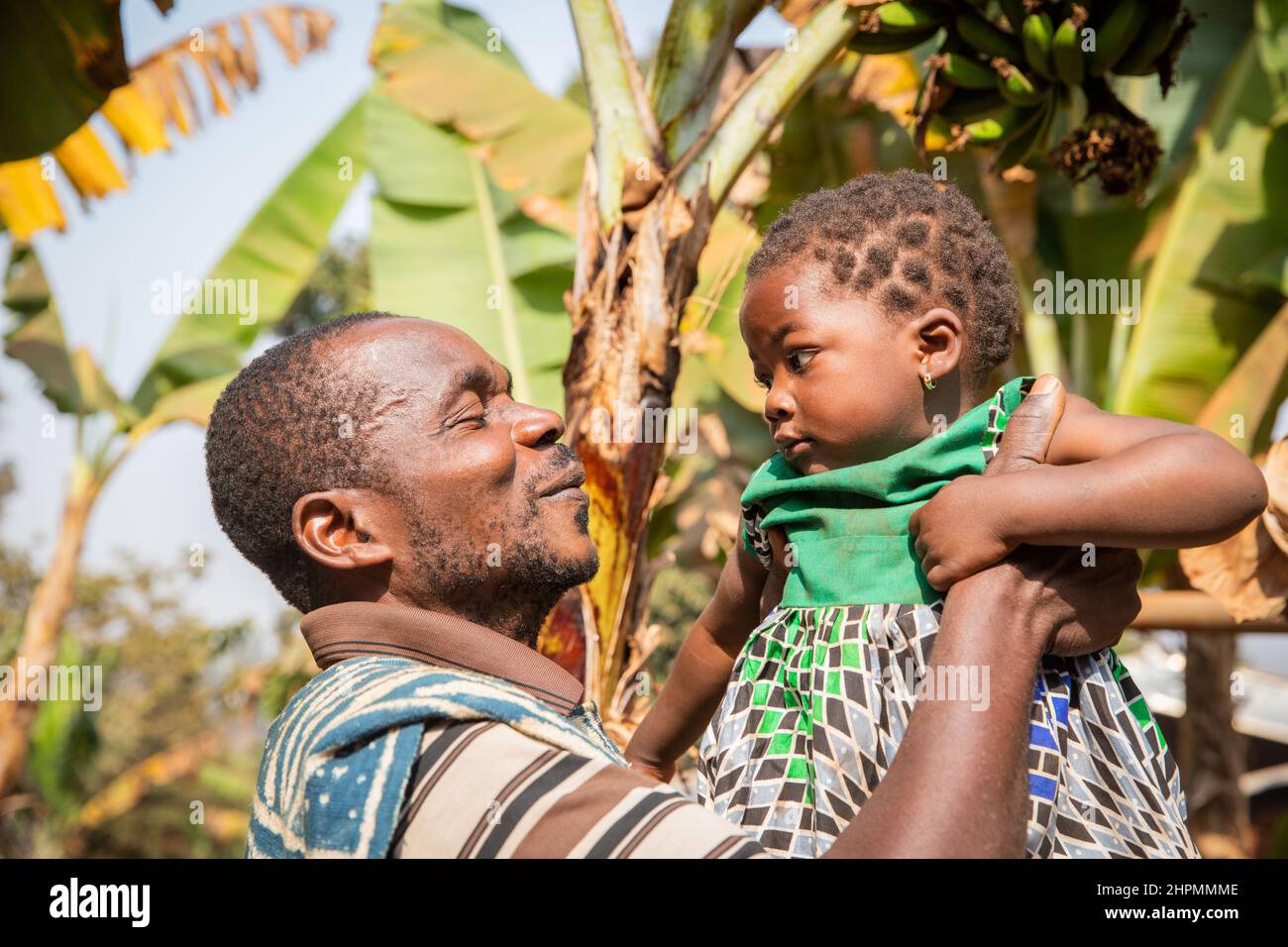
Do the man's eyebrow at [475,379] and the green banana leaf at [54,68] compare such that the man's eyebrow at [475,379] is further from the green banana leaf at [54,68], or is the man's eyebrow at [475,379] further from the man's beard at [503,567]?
the green banana leaf at [54,68]

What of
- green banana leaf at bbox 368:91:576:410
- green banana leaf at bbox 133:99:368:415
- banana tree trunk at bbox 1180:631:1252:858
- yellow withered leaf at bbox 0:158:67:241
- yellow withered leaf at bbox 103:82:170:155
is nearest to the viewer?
green banana leaf at bbox 368:91:576:410

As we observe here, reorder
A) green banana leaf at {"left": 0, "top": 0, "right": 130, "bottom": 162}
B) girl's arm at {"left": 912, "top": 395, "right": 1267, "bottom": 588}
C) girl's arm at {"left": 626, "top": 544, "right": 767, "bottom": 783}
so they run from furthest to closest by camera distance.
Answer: green banana leaf at {"left": 0, "top": 0, "right": 130, "bottom": 162}
girl's arm at {"left": 626, "top": 544, "right": 767, "bottom": 783}
girl's arm at {"left": 912, "top": 395, "right": 1267, "bottom": 588}

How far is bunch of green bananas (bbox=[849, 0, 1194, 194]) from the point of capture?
3.52 meters

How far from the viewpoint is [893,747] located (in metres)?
1.72

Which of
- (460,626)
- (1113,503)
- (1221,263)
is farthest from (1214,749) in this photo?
(460,626)

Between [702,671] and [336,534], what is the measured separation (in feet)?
2.60

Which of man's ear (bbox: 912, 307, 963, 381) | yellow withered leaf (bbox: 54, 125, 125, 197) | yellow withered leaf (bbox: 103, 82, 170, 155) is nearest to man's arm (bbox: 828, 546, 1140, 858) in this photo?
man's ear (bbox: 912, 307, 963, 381)

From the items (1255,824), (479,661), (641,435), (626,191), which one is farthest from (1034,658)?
(1255,824)

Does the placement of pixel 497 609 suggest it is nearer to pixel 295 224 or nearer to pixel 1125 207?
pixel 1125 207

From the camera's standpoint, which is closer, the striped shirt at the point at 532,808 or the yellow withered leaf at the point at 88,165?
the striped shirt at the point at 532,808

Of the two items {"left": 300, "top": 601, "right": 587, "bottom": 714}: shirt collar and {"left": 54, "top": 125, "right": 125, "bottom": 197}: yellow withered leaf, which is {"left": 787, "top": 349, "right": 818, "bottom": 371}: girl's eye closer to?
{"left": 300, "top": 601, "right": 587, "bottom": 714}: shirt collar

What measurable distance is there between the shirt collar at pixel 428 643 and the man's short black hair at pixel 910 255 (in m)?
0.79

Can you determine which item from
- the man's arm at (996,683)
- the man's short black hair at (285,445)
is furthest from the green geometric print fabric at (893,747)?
the man's short black hair at (285,445)

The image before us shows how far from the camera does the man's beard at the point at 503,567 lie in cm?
185
